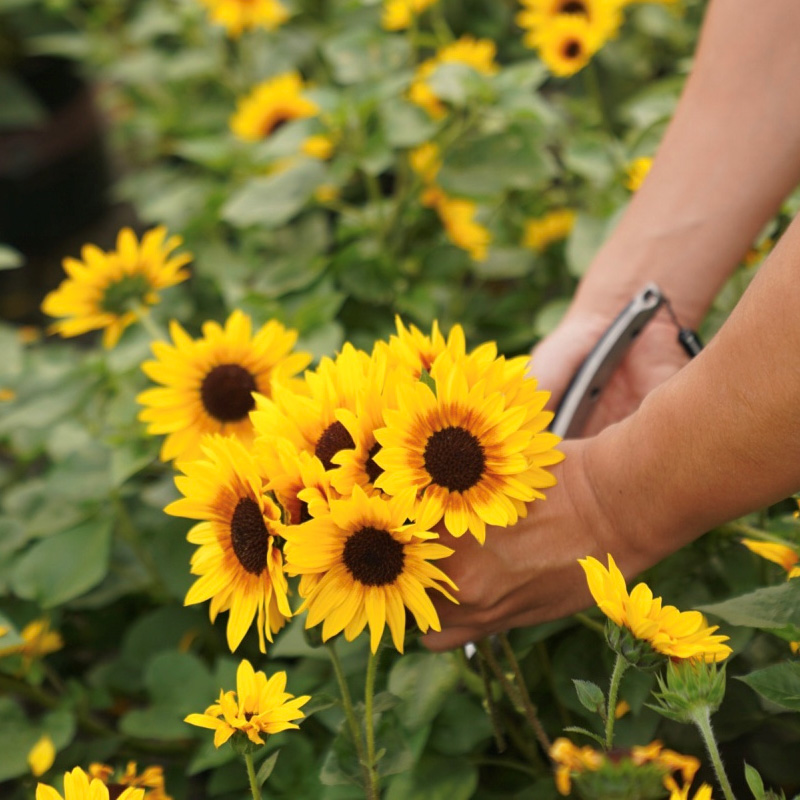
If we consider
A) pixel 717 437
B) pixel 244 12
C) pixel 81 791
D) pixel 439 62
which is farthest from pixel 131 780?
pixel 244 12

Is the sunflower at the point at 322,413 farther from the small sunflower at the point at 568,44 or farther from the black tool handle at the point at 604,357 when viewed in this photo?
the small sunflower at the point at 568,44

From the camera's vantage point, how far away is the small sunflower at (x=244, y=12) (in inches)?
63.3

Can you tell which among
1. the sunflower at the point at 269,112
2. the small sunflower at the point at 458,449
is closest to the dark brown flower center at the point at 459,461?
the small sunflower at the point at 458,449

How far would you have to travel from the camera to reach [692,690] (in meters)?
0.50

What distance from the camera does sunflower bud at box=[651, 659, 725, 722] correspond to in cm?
49

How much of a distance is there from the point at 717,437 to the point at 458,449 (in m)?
0.14

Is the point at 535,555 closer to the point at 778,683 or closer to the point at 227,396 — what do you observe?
the point at 778,683

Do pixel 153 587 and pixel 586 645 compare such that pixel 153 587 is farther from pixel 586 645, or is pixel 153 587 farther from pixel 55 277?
pixel 55 277

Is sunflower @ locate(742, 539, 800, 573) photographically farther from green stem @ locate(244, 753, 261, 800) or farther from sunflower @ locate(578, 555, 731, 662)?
green stem @ locate(244, 753, 261, 800)

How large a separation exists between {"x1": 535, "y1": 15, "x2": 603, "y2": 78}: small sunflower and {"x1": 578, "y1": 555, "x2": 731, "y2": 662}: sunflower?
3.04ft

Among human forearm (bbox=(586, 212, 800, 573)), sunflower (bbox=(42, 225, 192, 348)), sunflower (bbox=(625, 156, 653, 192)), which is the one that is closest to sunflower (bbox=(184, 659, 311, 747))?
human forearm (bbox=(586, 212, 800, 573))

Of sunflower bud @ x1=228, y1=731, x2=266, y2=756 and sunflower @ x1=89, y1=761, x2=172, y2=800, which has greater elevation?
sunflower bud @ x1=228, y1=731, x2=266, y2=756

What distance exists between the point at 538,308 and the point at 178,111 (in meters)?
0.90

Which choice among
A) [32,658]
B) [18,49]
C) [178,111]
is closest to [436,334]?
[32,658]
